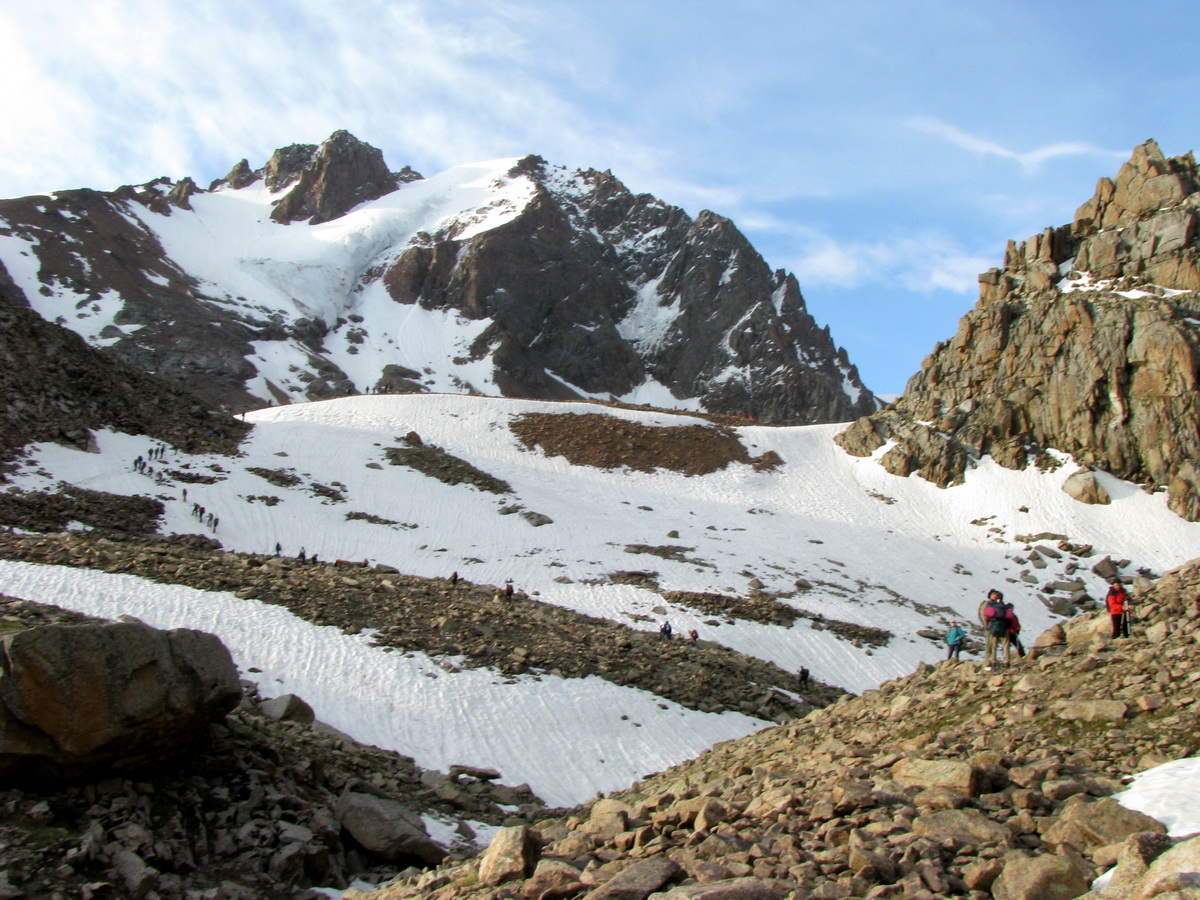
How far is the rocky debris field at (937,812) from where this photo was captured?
17.1 ft

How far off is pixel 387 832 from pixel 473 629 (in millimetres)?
12393

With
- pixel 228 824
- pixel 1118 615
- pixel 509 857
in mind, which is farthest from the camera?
pixel 1118 615

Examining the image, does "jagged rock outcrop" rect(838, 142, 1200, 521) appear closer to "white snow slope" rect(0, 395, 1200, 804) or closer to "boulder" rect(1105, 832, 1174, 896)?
"white snow slope" rect(0, 395, 1200, 804)

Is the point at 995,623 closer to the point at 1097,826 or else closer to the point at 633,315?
the point at 1097,826

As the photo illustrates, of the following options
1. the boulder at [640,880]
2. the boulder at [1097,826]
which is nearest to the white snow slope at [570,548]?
the boulder at [640,880]

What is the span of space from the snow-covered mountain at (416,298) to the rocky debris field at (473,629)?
299 ft

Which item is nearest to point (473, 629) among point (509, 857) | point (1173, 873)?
point (509, 857)

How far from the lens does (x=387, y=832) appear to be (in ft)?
34.1

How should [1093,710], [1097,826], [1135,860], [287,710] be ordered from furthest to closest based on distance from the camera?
1. [287,710]
2. [1093,710]
3. [1097,826]
4. [1135,860]

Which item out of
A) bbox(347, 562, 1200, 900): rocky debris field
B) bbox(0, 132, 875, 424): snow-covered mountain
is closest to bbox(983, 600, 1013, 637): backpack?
bbox(347, 562, 1200, 900): rocky debris field

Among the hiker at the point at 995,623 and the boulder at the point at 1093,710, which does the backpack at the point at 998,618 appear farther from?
the boulder at the point at 1093,710

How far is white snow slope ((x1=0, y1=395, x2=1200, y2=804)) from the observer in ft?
59.0

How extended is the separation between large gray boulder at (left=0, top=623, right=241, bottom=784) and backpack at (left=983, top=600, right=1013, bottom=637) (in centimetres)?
1251

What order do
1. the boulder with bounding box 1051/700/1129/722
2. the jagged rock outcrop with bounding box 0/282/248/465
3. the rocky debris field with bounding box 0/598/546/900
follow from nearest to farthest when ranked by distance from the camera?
the boulder with bounding box 1051/700/1129/722
the rocky debris field with bounding box 0/598/546/900
the jagged rock outcrop with bounding box 0/282/248/465
